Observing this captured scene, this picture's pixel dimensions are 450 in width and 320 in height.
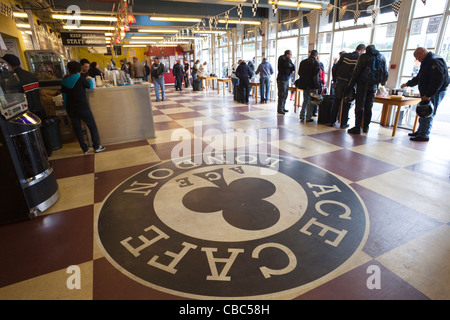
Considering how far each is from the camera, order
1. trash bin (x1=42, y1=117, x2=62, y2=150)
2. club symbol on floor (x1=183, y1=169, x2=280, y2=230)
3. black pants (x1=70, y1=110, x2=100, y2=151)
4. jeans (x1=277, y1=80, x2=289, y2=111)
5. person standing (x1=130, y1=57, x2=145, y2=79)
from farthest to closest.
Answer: person standing (x1=130, y1=57, x2=145, y2=79) → jeans (x1=277, y1=80, x2=289, y2=111) → trash bin (x1=42, y1=117, x2=62, y2=150) → black pants (x1=70, y1=110, x2=100, y2=151) → club symbol on floor (x1=183, y1=169, x2=280, y2=230)

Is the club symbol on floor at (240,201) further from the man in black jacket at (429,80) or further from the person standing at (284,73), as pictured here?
the person standing at (284,73)

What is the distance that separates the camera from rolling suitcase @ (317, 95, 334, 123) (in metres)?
7.03

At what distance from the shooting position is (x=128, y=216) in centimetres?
300

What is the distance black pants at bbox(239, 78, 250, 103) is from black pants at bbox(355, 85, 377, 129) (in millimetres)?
5401

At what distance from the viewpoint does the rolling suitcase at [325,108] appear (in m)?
7.03

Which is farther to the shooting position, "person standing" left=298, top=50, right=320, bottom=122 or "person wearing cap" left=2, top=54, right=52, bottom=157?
"person standing" left=298, top=50, right=320, bottom=122

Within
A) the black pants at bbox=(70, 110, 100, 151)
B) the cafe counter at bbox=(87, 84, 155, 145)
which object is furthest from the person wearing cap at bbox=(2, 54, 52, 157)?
the cafe counter at bbox=(87, 84, 155, 145)

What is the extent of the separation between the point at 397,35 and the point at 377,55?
2.44 metres

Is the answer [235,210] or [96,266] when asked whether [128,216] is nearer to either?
[96,266]

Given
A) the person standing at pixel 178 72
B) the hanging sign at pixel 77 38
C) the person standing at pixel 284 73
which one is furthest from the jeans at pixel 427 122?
the person standing at pixel 178 72

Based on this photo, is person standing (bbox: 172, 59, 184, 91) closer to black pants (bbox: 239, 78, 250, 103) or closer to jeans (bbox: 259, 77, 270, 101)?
black pants (bbox: 239, 78, 250, 103)

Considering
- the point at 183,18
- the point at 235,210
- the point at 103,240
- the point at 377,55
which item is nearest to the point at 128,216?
the point at 103,240

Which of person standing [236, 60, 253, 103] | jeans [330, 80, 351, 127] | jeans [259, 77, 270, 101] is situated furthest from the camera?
jeans [259, 77, 270, 101]

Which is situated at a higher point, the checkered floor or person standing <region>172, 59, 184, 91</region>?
person standing <region>172, 59, 184, 91</region>
